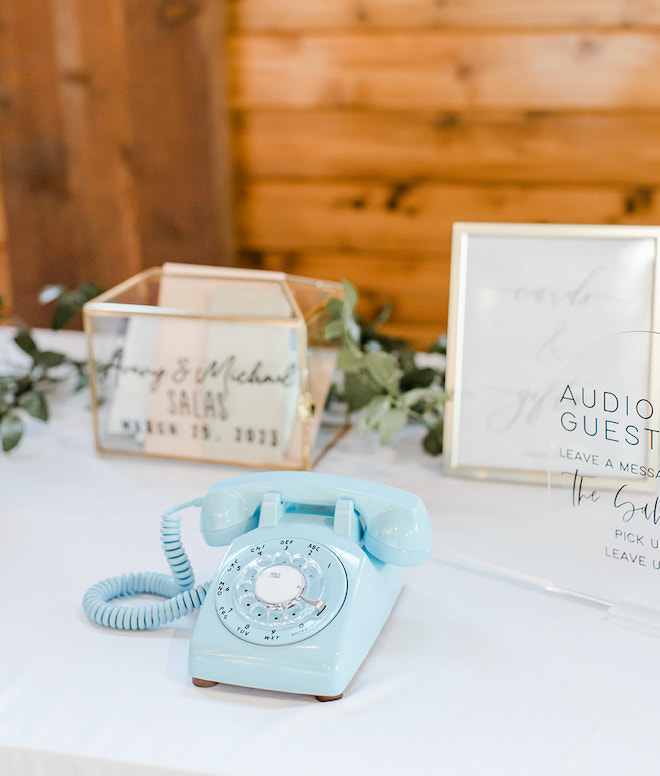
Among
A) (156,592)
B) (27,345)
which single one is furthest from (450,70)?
(156,592)

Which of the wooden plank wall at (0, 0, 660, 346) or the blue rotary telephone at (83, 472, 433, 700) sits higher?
the wooden plank wall at (0, 0, 660, 346)

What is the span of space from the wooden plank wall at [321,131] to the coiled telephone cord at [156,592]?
41.3 inches

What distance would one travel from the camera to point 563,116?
5.05 ft

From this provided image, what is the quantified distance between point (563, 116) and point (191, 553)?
1.12 metres

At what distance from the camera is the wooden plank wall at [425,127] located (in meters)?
1.50

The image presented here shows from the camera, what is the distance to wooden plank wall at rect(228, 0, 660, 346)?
1.50 m

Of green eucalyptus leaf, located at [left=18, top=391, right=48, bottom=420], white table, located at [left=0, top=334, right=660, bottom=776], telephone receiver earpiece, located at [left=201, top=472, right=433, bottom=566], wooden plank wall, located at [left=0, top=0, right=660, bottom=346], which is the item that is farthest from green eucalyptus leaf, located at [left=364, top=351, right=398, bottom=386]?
wooden plank wall, located at [left=0, top=0, right=660, bottom=346]

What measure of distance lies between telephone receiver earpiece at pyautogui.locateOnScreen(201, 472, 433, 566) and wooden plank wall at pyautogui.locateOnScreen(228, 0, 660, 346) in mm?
1071

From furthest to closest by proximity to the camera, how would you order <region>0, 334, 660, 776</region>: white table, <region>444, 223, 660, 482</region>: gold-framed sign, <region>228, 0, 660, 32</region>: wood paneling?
<region>228, 0, 660, 32</region>: wood paneling
<region>444, 223, 660, 482</region>: gold-framed sign
<region>0, 334, 660, 776</region>: white table

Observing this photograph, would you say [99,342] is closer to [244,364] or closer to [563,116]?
[244,364]

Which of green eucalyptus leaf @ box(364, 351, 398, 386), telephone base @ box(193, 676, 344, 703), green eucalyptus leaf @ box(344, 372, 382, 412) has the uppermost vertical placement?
green eucalyptus leaf @ box(364, 351, 398, 386)

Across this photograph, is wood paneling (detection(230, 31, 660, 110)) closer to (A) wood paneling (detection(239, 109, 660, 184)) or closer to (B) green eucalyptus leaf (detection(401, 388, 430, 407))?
(A) wood paneling (detection(239, 109, 660, 184))

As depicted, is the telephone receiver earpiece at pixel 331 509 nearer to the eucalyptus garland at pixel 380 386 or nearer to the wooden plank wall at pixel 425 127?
the eucalyptus garland at pixel 380 386

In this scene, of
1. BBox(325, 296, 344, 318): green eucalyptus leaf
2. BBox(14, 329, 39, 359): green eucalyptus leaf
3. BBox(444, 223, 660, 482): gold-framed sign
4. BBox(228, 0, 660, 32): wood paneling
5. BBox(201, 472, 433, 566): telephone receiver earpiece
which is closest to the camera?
BBox(201, 472, 433, 566): telephone receiver earpiece
